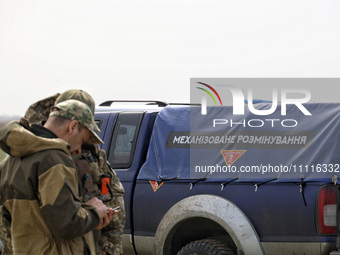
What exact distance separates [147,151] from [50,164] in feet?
12.2

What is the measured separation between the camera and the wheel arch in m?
6.27

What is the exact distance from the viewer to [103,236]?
477 cm

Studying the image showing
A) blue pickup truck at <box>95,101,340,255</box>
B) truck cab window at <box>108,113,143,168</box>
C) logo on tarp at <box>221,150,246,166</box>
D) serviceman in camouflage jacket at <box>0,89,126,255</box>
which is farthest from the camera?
truck cab window at <box>108,113,143,168</box>

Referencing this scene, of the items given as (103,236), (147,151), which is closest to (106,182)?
(103,236)

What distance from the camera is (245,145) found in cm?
651

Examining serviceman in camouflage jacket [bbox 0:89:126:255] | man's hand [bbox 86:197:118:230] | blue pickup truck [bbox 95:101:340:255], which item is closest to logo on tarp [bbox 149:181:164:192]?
blue pickup truck [bbox 95:101:340:255]

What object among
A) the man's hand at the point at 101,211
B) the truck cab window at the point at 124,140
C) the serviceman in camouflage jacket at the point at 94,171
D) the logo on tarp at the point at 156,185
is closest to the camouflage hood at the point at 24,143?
the man's hand at the point at 101,211

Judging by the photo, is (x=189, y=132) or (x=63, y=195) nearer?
(x=63, y=195)

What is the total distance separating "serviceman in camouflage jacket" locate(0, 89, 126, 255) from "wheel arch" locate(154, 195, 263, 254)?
5.70 ft

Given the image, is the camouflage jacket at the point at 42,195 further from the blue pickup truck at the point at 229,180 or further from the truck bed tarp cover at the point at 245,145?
the truck bed tarp cover at the point at 245,145

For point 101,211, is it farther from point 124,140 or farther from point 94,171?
point 124,140

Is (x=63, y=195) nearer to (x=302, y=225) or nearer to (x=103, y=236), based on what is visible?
(x=103, y=236)

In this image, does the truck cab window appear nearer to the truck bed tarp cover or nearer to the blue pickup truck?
the blue pickup truck

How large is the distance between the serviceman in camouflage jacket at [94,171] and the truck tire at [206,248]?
5.44 feet
